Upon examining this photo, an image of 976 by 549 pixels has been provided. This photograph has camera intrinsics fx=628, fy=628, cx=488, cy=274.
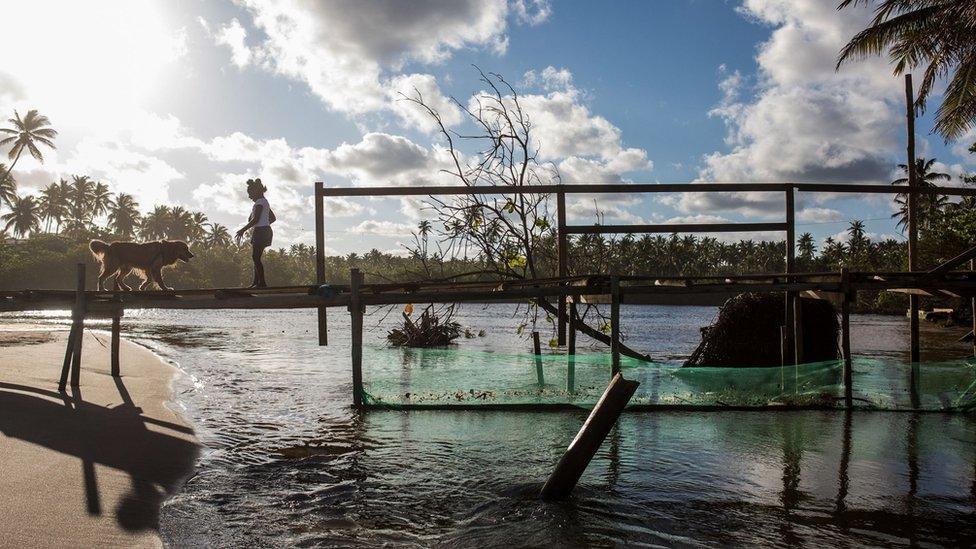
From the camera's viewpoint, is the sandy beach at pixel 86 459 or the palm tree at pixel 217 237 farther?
the palm tree at pixel 217 237

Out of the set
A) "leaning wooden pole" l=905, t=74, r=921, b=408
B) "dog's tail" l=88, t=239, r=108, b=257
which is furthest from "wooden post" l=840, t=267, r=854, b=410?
"dog's tail" l=88, t=239, r=108, b=257

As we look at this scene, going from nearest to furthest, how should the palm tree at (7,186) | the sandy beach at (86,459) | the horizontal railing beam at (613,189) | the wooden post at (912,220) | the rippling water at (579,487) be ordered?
the sandy beach at (86,459) < the rippling water at (579,487) < the horizontal railing beam at (613,189) < the wooden post at (912,220) < the palm tree at (7,186)

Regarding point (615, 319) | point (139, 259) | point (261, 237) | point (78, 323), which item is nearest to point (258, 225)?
point (261, 237)

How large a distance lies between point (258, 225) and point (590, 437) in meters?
6.07

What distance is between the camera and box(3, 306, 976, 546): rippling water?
5020 mm

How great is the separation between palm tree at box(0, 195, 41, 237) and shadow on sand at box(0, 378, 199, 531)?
3361 inches

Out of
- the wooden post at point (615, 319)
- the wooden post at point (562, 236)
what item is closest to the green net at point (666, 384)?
the wooden post at point (615, 319)

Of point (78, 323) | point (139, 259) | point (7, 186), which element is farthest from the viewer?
point (7, 186)

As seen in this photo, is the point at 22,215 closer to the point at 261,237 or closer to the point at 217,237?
the point at 217,237

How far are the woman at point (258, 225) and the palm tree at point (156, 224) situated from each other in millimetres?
85329

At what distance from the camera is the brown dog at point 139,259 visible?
9992mm

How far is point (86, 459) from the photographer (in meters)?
6.08

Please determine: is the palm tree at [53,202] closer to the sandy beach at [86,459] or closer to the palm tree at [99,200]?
the palm tree at [99,200]

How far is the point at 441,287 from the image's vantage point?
9.12 meters
